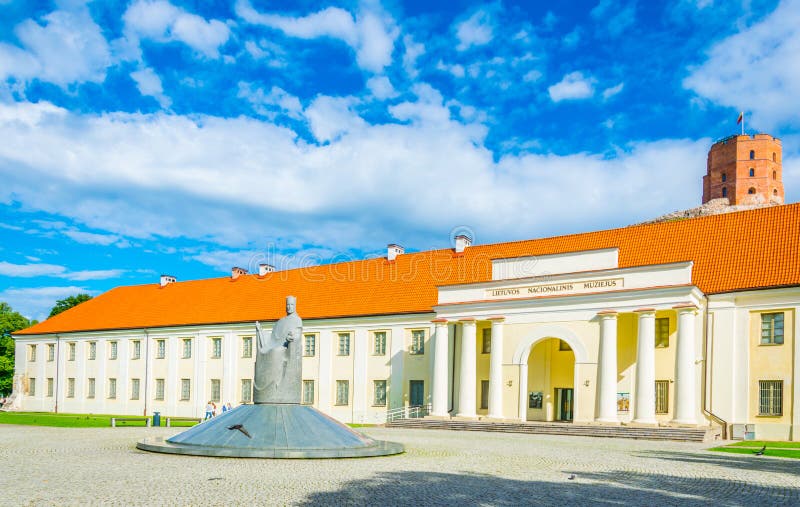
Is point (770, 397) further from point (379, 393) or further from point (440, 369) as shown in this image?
point (379, 393)

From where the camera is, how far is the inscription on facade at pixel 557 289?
3391 cm

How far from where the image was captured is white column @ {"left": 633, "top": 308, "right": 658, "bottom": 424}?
A: 103 ft

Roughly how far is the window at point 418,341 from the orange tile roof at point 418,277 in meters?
1.22

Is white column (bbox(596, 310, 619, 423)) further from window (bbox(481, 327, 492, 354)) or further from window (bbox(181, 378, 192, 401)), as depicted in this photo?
window (bbox(181, 378, 192, 401))

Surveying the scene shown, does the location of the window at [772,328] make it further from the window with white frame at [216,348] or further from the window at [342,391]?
the window with white frame at [216,348]

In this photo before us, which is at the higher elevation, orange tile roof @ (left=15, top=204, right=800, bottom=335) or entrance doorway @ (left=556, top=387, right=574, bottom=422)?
orange tile roof @ (left=15, top=204, right=800, bottom=335)

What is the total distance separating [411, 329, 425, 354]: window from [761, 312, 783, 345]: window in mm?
17010

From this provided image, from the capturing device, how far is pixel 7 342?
225 ft

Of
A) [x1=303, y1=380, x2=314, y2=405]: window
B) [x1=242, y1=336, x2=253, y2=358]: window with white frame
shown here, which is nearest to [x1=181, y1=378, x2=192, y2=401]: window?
[x1=242, y1=336, x2=253, y2=358]: window with white frame

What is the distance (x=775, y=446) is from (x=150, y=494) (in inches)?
865

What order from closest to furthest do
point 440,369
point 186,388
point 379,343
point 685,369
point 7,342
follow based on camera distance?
1. point 685,369
2. point 440,369
3. point 379,343
4. point 186,388
5. point 7,342

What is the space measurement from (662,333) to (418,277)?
15.9 m

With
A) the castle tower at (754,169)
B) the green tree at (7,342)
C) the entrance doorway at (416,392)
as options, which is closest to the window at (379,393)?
the entrance doorway at (416,392)

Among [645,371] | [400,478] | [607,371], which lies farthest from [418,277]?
[400,478]
